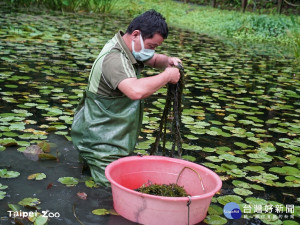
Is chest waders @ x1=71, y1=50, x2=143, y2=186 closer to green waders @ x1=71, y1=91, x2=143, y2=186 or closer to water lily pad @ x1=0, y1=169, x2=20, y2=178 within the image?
green waders @ x1=71, y1=91, x2=143, y2=186

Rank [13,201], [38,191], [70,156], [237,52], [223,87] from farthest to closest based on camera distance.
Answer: [237,52], [223,87], [70,156], [38,191], [13,201]

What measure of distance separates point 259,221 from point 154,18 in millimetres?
1347

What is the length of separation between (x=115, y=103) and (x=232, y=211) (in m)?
0.96

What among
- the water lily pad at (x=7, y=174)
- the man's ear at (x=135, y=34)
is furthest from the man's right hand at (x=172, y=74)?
the water lily pad at (x=7, y=174)

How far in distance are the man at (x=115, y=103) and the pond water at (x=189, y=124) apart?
21 cm

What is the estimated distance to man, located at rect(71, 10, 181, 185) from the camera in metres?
2.43

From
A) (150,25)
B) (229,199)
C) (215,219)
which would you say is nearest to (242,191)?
(229,199)

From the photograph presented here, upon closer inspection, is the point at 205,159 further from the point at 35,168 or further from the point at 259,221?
the point at 35,168

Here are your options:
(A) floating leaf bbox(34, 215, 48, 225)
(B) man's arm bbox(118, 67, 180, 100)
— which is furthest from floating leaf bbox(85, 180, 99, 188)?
(B) man's arm bbox(118, 67, 180, 100)

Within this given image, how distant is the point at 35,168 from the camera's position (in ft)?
8.59

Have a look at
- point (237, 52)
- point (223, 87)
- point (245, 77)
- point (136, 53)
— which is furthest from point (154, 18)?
point (237, 52)

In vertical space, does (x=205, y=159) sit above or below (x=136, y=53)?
below

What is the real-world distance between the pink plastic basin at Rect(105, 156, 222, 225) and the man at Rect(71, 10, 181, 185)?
167mm

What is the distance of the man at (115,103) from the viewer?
7.96ft
